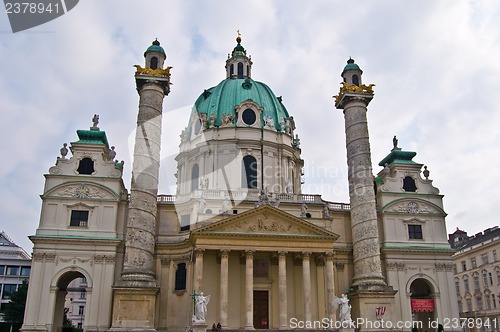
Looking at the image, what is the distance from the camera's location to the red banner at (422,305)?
3534 centimetres

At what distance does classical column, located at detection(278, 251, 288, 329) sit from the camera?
3096cm

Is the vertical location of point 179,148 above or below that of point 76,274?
above

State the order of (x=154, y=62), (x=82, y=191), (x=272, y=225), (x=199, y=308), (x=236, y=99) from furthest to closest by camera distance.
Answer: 1. (x=236, y=99)
2. (x=154, y=62)
3. (x=82, y=191)
4. (x=272, y=225)
5. (x=199, y=308)

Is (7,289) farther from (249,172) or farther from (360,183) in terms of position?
(360,183)

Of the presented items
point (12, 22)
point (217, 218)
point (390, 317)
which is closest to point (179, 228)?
point (217, 218)

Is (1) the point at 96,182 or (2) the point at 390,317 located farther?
(1) the point at 96,182

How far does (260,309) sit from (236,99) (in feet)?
67.8

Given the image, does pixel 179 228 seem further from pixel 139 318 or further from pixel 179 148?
pixel 179 148

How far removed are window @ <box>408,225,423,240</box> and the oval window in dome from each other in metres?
16.7

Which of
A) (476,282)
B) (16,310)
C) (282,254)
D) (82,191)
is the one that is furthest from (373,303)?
(16,310)

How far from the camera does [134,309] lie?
2892 centimetres

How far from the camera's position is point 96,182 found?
3462 cm

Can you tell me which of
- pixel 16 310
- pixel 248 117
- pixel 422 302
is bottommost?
pixel 16 310

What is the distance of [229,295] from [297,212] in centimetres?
838
